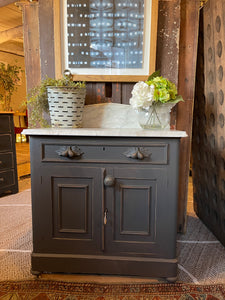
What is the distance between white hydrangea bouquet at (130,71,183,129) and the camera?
1320 mm

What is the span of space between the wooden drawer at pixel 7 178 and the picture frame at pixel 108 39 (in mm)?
1641

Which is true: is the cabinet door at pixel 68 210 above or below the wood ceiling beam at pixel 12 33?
below

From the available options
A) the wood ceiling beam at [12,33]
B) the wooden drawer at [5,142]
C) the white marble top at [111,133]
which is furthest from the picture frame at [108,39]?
the wood ceiling beam at [12,33]

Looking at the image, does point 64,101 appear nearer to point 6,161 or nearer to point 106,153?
point 106,153

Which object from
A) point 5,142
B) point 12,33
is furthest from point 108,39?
point 12,33

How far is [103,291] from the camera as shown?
130 centimetres

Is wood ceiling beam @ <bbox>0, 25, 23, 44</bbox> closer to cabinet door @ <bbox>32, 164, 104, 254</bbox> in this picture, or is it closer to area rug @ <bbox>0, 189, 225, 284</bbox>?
area rug @ <bbox>0, 189, 225, 284</bbox>

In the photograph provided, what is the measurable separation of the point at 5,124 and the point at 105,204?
192cm

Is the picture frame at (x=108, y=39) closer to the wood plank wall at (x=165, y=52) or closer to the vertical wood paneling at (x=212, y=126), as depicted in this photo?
the wood plank wall at (x=165, y=52)

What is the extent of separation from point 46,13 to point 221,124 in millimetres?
1473

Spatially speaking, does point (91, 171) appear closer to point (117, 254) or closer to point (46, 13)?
point (117, 254)

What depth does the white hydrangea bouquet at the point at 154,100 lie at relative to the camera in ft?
4.33

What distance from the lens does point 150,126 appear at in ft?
4.70

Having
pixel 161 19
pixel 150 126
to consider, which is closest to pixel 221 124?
pixel 150 126
